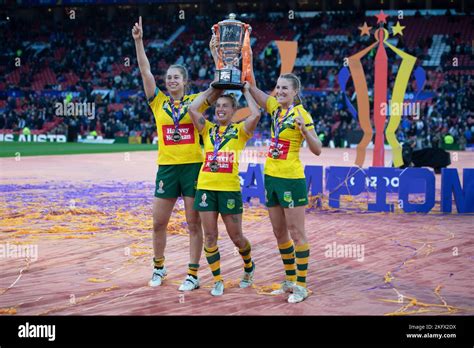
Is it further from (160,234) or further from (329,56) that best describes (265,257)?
(329,56)

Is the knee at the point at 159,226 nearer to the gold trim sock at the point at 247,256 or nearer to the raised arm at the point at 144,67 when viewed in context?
the gold trim sock at the point at 247,256

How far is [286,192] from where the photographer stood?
598cm

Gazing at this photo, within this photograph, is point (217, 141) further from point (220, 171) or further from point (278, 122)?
point (278, 122)

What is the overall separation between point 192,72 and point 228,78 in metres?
37.7

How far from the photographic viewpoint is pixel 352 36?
4322cm

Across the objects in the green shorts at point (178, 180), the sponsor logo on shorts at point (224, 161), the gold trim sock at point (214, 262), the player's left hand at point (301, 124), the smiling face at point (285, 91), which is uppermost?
the smiling face at point (285, 91)

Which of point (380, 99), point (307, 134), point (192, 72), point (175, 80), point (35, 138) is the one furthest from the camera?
point (192, 72)

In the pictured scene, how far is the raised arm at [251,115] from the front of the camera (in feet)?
19.7

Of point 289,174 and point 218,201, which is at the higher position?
A: point 289,174

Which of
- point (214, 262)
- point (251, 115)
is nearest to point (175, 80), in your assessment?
point (251, 115)

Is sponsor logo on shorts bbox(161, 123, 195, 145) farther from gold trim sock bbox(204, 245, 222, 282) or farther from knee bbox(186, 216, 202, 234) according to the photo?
gold trim sock bbox(204, 245, 222, 282)

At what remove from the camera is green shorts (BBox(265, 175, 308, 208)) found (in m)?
5.98

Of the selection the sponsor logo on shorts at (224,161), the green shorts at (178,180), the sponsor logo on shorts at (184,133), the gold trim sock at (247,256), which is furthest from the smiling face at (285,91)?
the gold trim sock at (247,256)

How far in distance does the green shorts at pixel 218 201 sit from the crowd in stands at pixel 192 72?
28.2 m
